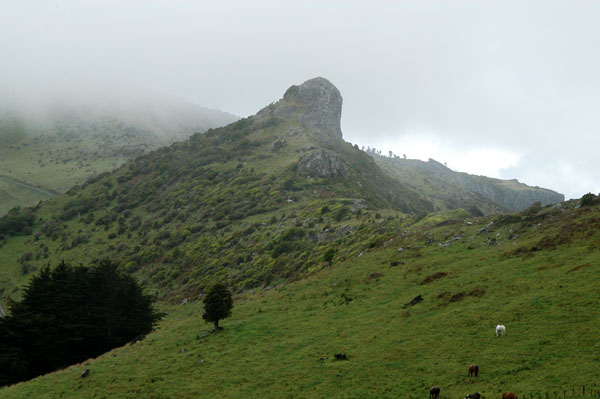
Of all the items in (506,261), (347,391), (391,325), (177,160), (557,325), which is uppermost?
(177,160)

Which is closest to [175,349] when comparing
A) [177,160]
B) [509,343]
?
[509,343]

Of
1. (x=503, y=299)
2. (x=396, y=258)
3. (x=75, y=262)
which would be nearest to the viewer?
(x=503, y=299)

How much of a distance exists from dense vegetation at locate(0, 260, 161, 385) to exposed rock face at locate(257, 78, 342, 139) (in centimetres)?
13347

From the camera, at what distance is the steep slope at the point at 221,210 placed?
2943 inches

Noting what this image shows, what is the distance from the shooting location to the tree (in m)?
39.8

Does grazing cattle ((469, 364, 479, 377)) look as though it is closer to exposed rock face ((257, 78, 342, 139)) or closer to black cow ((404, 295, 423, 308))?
black cow ((404, 295, 423, 308))

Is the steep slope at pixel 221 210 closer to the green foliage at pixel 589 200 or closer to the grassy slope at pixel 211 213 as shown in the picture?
the grassy slope at pixel 211 213

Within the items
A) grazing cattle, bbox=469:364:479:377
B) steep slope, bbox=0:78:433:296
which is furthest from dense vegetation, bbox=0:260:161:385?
grazing cattle, bbox=469:364:479:377

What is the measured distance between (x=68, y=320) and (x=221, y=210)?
202ft

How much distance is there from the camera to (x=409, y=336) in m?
28.5

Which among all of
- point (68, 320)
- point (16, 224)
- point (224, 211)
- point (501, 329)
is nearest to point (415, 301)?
point (501, 329)

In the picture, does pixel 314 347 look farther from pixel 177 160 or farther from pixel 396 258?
pixel 177 160

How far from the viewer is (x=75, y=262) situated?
306 ft

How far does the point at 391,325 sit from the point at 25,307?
41.2 metres
